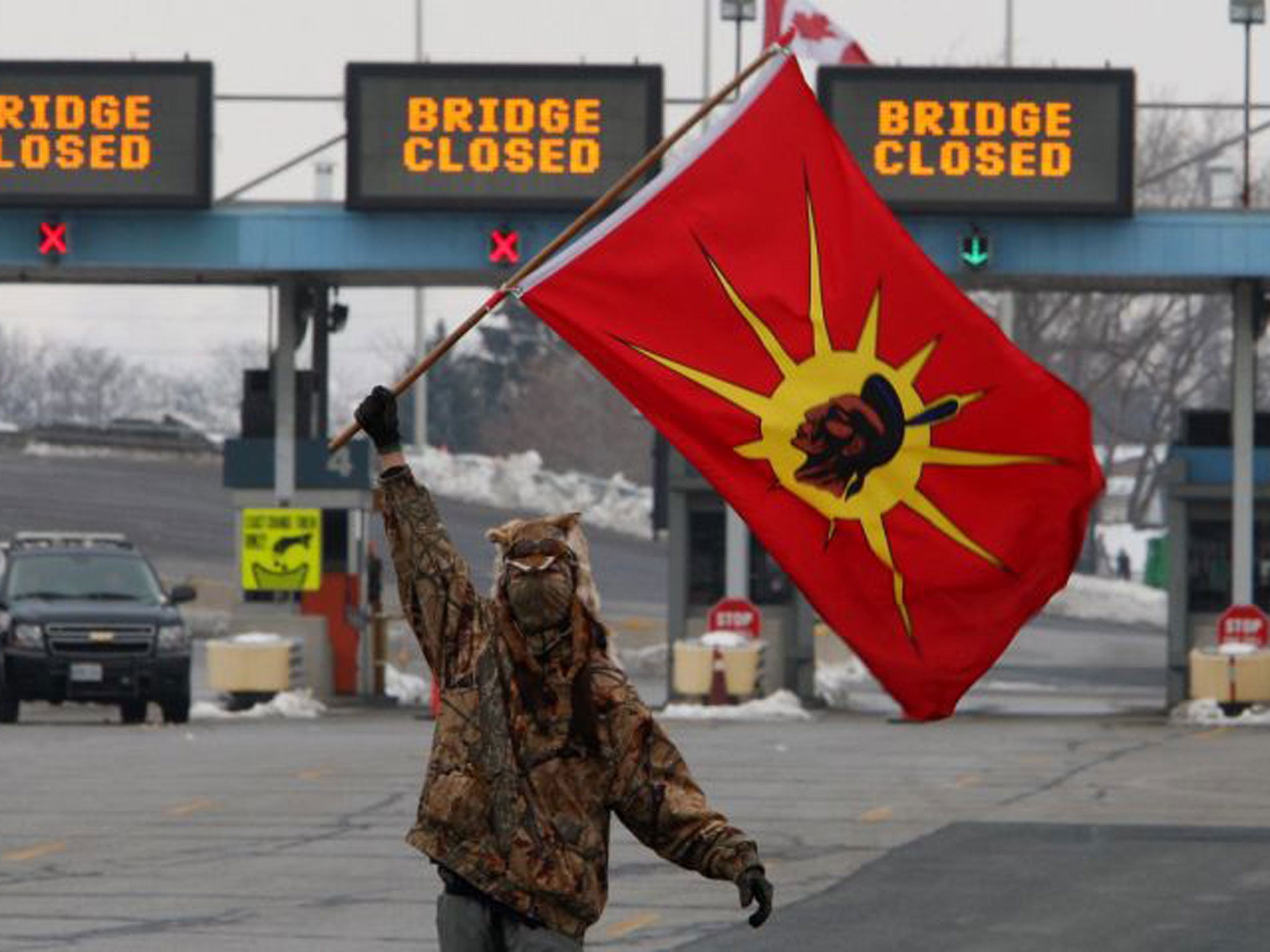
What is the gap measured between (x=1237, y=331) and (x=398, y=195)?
8962mm

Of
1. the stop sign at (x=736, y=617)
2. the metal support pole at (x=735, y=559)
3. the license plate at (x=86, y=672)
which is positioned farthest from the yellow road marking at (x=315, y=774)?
the metal support pole at (x=735, y=559)

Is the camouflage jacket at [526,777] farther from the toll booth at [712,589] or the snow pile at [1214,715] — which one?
the toll booth at [712,589]

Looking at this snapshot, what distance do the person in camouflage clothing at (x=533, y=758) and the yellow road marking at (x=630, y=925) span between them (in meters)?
6.74

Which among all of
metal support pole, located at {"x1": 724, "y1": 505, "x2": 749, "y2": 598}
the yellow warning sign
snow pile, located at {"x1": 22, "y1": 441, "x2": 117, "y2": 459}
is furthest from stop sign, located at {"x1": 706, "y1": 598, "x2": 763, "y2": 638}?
snow pile, located at {"x1": 22, "y1": 441, "x2": 117, "y2": 459}

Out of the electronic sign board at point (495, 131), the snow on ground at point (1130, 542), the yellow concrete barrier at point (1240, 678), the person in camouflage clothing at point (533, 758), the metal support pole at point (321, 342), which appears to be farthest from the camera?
the snow on ground at point (1130, 542)

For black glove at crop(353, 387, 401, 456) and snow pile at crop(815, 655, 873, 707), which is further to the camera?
snow pile at crop(815, 655, 873, 707)

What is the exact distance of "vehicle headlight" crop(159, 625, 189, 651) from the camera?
31109 mm

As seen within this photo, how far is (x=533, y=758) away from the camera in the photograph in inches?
303

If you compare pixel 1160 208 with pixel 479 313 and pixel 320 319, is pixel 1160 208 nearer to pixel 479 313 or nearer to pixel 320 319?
pixel 320 319

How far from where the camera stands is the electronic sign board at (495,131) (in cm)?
3222

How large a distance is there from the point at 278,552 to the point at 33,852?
55.4ft

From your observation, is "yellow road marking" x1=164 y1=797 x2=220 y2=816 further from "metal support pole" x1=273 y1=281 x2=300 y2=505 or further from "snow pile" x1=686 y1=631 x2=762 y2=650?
"metal support pole" x1=273 y1=281 x2=300 y2=505

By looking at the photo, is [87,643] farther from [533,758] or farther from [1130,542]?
[1130,542]

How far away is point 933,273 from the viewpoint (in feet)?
33.4
